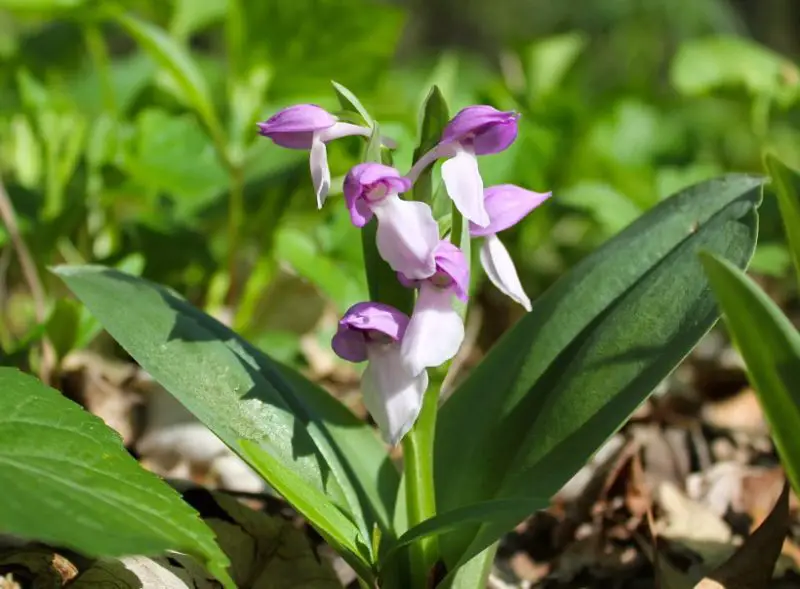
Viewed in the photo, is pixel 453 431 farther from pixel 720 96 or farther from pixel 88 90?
pixel 88 90

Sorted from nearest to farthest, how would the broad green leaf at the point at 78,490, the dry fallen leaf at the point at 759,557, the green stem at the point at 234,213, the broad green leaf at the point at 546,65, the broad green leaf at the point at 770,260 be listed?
1. the broad green leaf at the point at 78,490
2. the dry fallen leaf at the point at 759,557
3. the green stem at the point at 234,213
4. the broad green leaf at the point at 770,260
5. the broad green leaf at the point at 546,65

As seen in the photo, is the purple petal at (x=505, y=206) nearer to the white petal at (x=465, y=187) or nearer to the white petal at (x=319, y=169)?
the white petal at (x=465, y=187)

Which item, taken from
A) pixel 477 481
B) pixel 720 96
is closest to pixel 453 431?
pixel 477 481

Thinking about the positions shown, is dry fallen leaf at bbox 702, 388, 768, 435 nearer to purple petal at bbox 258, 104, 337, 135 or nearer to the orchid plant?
the orchid plant

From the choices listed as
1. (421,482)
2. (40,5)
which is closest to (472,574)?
(421,482)

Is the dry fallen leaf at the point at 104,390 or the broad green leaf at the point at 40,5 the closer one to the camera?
the dry fallen leaf at the point at 104,390

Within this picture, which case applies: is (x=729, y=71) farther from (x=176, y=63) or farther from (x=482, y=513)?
(x=482, y=513)

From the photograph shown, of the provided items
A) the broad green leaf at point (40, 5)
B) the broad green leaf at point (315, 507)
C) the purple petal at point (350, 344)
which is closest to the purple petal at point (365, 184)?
the purple petal at point (350, 344)
